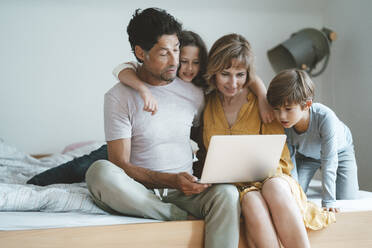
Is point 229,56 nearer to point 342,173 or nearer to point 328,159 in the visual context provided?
point 328,159

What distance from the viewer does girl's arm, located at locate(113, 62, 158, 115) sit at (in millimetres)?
1270

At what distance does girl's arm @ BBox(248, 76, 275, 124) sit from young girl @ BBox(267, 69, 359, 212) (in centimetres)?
2

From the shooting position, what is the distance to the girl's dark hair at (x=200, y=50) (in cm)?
146

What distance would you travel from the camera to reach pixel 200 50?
1482 mm

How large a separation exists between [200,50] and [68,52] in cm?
143

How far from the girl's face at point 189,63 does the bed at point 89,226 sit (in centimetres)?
58

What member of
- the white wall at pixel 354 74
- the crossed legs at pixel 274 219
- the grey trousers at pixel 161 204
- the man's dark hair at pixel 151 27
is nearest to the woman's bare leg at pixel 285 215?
the crossed legs at pixel 274 219

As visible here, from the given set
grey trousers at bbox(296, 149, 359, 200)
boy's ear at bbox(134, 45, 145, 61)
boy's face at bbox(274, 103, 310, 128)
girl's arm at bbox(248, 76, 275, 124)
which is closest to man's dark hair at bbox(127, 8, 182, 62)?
boy's ear at bbox(134, 45, 145, 61)

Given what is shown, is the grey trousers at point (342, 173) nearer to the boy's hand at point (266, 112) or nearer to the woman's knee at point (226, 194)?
the boy's hand at point (266, 112)

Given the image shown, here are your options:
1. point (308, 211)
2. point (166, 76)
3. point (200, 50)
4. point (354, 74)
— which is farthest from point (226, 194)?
point (354, 74)

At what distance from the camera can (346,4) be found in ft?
8.04

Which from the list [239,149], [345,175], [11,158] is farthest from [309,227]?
[11,158]

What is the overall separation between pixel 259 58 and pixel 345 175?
1.41 m

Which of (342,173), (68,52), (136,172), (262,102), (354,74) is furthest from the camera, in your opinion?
(68,52)
